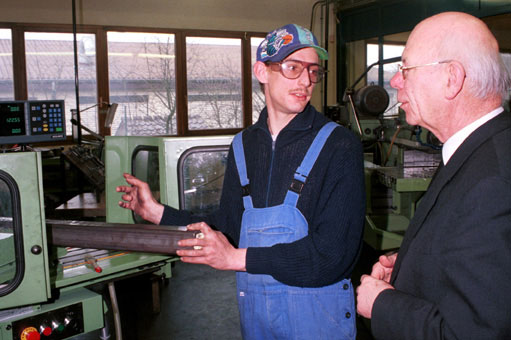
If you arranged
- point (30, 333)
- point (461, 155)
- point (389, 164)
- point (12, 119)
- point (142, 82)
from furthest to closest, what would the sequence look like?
1. point (142, 82)
2. point (389, 164)
3. point (12, 119)
4. point (30, 333)
5. point (461, 155)

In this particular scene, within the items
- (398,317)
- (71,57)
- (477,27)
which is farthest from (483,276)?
(71,57)

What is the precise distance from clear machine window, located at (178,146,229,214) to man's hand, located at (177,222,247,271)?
2.58 ft

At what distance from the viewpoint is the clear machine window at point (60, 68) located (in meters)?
5.80

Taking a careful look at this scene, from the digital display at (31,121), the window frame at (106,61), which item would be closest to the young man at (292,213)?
the digital display at (31,121)

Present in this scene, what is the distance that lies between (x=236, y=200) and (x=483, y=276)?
0.74 m

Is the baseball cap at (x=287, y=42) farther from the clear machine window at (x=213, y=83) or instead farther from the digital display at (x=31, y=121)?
the clear machine window at (x=213, y=83)

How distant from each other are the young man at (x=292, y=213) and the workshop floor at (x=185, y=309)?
5.30 ft

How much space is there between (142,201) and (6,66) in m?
5.26

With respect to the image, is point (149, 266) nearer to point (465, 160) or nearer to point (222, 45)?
point (465, 160)

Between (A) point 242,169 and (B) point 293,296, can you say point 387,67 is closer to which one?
(A) point 242,169

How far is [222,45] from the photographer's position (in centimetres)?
A: 661

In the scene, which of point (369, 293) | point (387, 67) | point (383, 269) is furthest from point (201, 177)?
point (387, 67)

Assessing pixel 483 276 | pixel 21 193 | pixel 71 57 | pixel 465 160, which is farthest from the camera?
pixel 71 57

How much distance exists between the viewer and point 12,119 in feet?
5.53
